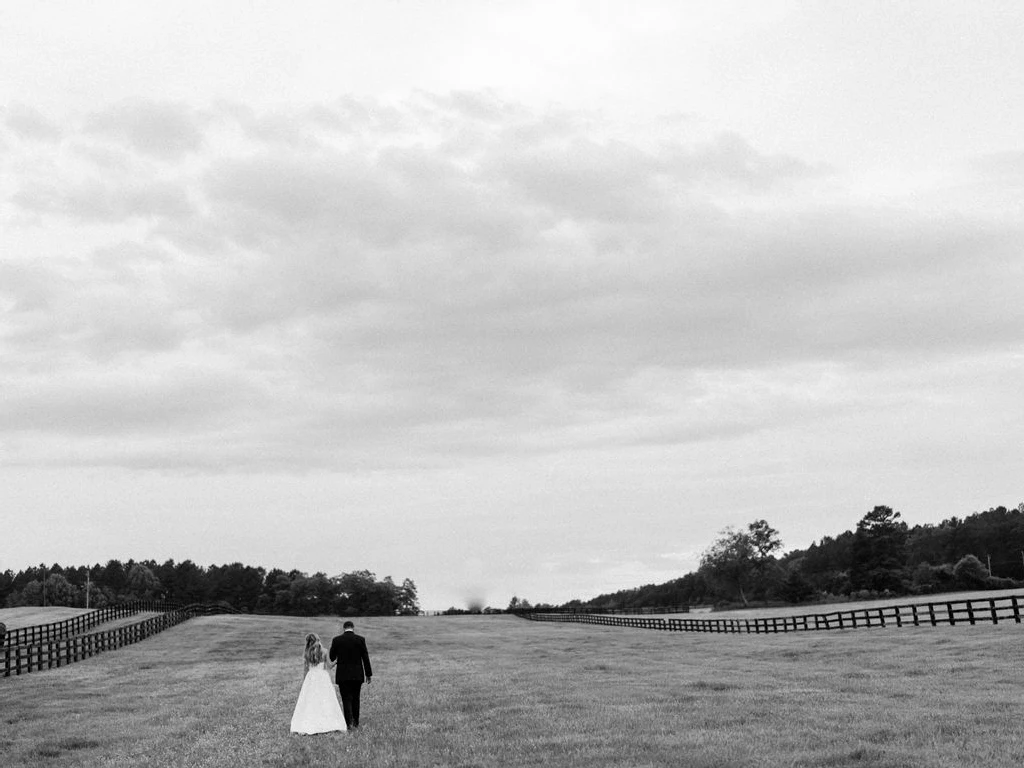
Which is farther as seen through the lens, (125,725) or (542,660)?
(542,660)

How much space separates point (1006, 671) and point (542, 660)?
2066 centimetres

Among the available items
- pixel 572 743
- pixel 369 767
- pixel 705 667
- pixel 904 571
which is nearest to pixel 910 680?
pixel 705 667

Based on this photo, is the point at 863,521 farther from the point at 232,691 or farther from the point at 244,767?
the point at 244,767

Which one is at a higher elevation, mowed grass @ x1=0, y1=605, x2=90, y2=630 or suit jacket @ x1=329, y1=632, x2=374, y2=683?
mowed grass @ x1=0, y1=605, x2=90, y2=630

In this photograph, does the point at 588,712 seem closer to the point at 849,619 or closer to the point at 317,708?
the point at 317,708

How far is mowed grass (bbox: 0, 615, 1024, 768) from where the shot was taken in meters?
16.2

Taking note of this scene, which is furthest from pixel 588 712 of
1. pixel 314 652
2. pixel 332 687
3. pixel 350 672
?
pixel 314 652

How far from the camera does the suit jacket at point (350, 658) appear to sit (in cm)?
2259

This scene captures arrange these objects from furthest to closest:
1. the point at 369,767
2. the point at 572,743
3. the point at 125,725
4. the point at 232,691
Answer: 1. the point at 232,691
2. the point at 125,725
3. the point at 572,743
4. the point at 369,767

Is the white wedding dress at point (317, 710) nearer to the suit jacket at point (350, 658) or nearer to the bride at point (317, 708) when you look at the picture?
the bride at point (317, 708)

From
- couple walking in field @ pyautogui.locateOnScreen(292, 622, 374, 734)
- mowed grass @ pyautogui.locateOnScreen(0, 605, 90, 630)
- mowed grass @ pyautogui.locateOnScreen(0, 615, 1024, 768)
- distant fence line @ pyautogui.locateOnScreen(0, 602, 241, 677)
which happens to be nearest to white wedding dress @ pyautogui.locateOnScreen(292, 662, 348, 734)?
couple walking in field @ pyautogui.locateOnScreen(292, 622, 374, 734)

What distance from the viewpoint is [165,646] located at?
68000 mm

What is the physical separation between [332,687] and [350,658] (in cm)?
68

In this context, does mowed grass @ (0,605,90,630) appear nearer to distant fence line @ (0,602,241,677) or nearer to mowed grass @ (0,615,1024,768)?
distant fence line @ (0,602,241,677)
